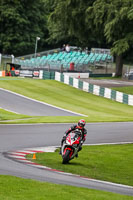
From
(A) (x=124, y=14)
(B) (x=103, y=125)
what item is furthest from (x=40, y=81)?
(B) (x=103, y=125)

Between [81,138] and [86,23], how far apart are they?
41.1 metres

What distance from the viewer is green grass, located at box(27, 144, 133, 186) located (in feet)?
45.6

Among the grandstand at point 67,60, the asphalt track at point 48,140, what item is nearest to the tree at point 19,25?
the grandstand at point 67,60

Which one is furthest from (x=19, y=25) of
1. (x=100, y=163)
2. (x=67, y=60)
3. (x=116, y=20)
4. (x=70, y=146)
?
(x=70, y=146)

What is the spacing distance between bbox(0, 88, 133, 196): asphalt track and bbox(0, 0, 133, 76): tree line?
25.5m

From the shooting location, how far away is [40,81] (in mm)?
47719

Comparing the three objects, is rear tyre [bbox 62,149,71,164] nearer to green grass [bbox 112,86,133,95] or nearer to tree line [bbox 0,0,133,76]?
green grass [bbox 112,86,133,95]

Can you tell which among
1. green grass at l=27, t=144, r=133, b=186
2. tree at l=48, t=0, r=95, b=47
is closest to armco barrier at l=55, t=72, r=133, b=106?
tree at l=48, t=0, r=95, b=47

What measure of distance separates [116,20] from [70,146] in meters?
36.3

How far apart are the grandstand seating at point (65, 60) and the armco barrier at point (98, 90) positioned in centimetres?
580

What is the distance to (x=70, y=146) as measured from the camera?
1498 centimetres

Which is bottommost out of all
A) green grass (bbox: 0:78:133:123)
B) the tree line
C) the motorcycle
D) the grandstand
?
green grass (bbox: 0:78:133:123)

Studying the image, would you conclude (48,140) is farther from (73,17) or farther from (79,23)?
(79,23)

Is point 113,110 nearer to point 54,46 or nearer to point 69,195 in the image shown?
point 69,195
